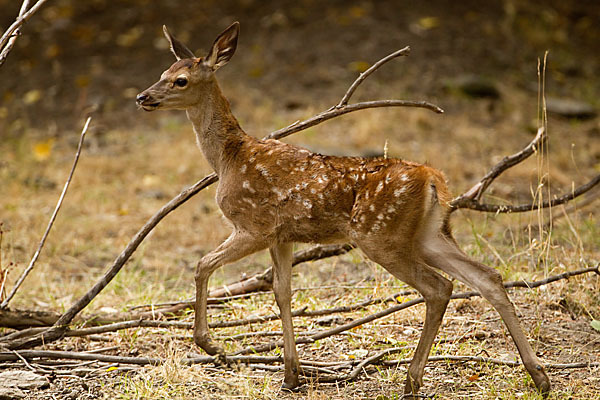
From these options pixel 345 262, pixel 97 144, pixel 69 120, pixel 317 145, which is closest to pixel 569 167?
pixel 317 145

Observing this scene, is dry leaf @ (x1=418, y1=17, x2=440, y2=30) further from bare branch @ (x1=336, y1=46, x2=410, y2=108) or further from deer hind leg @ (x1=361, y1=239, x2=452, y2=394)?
deer hind leg @ (x1=361, y1=239, x2=452, y2=394)

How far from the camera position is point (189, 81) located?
4.68m

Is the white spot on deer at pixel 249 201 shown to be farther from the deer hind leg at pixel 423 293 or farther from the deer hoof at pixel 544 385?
the deer hoof at pixel 544 385

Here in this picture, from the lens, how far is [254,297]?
575cm

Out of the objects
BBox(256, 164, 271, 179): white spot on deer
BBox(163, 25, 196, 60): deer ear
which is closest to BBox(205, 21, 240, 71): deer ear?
BBox(163, 25, 196, 60): deer ear

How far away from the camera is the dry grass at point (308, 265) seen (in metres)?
4.39

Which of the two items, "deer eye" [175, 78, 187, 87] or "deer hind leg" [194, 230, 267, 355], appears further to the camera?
"deer eye" [175, 78, 187, 87]

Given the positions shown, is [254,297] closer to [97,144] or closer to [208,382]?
[208,382]

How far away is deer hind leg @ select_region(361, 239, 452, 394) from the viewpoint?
403 centimetres

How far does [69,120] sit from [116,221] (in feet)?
11.4

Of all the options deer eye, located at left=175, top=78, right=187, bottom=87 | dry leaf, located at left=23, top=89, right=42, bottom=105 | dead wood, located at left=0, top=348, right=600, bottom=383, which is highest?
dry leaf, located at left=23, top=89, right=42, bottom=105

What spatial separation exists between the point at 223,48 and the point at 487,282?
82.4 inches

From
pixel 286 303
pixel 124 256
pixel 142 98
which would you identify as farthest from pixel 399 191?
pixel 124 256

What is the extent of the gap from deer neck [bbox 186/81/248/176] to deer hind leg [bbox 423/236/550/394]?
1353mm
